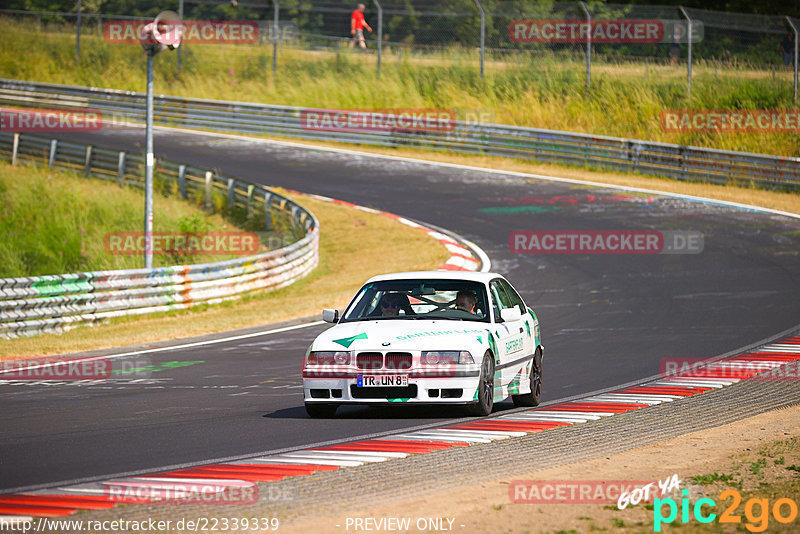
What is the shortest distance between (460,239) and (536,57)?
49.4 feet

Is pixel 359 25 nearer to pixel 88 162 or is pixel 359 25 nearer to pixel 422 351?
pixel 88 162

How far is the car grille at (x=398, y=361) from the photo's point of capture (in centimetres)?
1018

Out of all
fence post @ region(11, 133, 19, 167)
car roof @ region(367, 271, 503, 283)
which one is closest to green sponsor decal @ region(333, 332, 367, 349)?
car roof @ region(367, 271, 503, 283)

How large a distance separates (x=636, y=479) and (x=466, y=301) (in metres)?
3.70

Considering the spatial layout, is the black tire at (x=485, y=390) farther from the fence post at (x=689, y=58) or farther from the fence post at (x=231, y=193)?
the fence post at (x=689, y=58)

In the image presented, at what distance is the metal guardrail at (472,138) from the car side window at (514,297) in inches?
857

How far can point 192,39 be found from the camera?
5225 centimetres

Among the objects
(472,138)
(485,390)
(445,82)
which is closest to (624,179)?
(472,138)

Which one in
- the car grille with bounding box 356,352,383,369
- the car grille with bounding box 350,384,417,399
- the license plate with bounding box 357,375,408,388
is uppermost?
the car grille with bounding box 356,352,383,369

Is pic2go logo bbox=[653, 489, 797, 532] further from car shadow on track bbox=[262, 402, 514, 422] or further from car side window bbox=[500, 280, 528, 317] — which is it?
car side window bbox=[500, 280, 528, 317]

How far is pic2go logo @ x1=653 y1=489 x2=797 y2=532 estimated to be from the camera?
6.69 metres

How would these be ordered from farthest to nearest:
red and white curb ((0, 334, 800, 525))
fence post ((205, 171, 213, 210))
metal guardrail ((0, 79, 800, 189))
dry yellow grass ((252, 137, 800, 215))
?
Answer: metal guardrail ((0, 79, 800, 189)), fence post ((205, 171, 213, 210)), dry yellow grass ((252, 137, 800, 215)), red and white curb ((0, 334, 800, 525))

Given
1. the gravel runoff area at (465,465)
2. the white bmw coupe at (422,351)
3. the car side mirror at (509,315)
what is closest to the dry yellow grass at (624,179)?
the gravel runoff area at (465,465)

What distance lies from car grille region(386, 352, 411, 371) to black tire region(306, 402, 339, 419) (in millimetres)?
747
